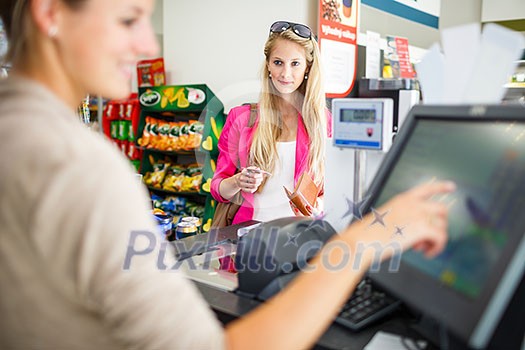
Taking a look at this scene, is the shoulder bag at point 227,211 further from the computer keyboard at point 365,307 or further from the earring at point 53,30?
the earring at point 53,30

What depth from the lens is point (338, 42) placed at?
460 cm

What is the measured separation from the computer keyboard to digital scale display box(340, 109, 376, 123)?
434 millimetres

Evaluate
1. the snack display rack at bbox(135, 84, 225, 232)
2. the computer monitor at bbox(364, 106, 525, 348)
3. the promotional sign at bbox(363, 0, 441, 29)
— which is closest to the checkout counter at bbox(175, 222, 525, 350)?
the computer monitor at bbox(364, 106, 525, 348)

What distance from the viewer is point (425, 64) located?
1035mm

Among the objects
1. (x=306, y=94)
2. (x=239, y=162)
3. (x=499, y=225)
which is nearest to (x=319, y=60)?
(x=306, y=94)

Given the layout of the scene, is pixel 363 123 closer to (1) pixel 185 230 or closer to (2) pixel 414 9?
(1) pixel 185 230

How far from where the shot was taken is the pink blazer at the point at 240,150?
8.19ft

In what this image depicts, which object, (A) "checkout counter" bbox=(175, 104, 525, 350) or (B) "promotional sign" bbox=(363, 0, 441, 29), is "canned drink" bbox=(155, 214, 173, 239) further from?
(B) "promotional sign" bbox=(363, 0, 441, 29)

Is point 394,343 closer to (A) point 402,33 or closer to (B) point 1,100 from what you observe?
(B) point 1,100

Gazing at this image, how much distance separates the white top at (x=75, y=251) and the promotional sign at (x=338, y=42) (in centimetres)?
389

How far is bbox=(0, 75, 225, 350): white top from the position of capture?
2.14 ft

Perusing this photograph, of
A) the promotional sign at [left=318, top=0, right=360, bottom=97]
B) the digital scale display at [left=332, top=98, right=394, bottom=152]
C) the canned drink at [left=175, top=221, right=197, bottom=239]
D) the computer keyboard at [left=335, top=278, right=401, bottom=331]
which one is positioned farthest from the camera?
the promotional sign at [left=318, top=0, right=360, bottom=97]

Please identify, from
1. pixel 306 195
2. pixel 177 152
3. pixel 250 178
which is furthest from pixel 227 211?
pixel 177 152

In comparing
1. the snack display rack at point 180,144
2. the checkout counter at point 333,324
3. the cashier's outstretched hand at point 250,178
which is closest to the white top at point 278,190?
the cashier's outstretched hand at point 250,178
